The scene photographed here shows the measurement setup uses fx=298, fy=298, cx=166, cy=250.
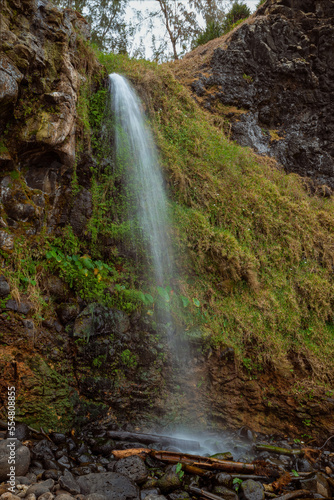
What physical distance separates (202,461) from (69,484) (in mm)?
1793

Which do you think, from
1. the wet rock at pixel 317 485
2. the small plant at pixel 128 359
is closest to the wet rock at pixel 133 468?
the small plant at pixel 128 359

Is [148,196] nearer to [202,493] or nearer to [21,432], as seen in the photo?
[21,432]

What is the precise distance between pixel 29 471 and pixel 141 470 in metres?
1.31

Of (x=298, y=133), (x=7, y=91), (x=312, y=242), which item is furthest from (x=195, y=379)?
(x=298, y=133)

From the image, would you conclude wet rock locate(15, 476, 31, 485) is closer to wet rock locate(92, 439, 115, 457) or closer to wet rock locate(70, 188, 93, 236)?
wet rock locate(92, 439, 115, 457)

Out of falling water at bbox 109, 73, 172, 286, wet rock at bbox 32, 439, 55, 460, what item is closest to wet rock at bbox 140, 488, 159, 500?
wet rock at bbox 32, 439, 55, 460

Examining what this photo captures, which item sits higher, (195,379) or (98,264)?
(98,264)

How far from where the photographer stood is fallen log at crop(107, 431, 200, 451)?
14.4 feet

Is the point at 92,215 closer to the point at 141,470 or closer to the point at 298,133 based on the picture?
the point at 141,470

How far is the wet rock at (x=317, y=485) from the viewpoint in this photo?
3.96m

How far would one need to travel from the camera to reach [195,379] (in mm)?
5273

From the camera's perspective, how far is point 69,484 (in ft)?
10.6

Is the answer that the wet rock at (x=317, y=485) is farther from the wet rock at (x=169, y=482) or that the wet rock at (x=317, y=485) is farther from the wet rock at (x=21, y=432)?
the wet rock at (x=21, y=432)

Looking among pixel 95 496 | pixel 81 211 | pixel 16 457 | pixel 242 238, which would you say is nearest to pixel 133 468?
pixel 95 496
